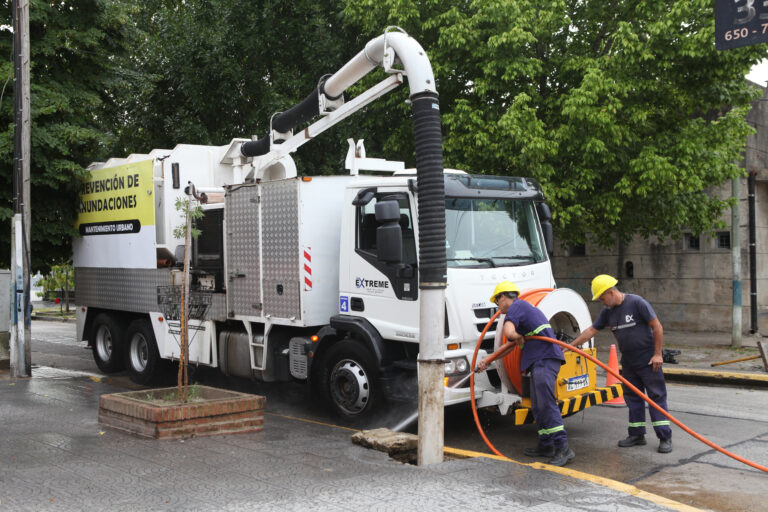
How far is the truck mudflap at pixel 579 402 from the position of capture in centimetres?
706

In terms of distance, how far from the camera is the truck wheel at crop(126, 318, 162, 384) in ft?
37.7

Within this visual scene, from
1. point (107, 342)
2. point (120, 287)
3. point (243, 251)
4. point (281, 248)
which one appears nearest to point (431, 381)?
point (281, 248)

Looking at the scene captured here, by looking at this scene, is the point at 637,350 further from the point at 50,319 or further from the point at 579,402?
the point at 50,319

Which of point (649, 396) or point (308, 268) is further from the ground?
point (308, 268)

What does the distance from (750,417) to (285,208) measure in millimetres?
5907

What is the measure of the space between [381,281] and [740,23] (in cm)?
481

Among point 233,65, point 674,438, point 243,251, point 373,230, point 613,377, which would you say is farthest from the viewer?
point 233,65

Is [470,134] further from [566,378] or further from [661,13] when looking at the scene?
[566,378]

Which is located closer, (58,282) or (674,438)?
(674,438)

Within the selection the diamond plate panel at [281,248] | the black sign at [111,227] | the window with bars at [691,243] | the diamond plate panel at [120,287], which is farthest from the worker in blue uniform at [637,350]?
the window with bars at [691,243]

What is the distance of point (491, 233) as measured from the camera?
26.7 ft

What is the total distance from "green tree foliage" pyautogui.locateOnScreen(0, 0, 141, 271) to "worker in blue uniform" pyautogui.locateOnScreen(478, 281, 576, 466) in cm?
864

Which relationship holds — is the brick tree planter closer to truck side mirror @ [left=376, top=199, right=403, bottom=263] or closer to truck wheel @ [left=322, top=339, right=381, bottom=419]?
truck wheel @ [left=322, top=339, right=381, bottom=419]

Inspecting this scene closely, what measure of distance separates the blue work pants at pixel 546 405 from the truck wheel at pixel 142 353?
21.7 ft
